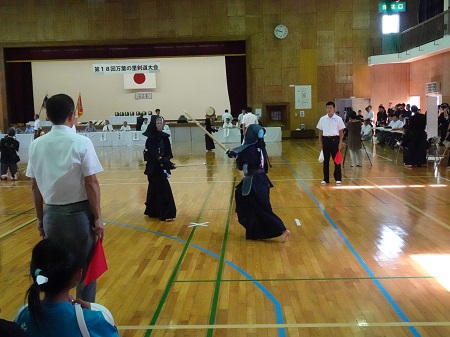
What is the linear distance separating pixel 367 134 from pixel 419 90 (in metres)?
5.93

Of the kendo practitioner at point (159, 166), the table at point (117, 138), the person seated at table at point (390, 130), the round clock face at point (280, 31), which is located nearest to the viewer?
the kendo practitioner at point (159, 166)

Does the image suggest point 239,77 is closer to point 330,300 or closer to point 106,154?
point 106,154

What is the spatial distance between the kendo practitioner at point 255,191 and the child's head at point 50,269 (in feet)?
14.8

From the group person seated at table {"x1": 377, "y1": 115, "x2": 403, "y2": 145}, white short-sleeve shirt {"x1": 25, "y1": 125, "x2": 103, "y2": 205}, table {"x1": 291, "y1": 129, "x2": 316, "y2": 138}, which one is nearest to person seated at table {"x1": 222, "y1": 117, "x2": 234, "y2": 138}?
table {"x1": 291, "y1": 129, "x2": 316, "y2": 138}

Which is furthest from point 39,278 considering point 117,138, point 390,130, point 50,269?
point 117,138

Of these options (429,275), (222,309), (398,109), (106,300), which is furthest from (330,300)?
(398,109)

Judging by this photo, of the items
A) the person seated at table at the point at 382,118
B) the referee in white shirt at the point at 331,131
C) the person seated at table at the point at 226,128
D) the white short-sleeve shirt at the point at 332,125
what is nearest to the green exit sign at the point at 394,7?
the person seated at table at the point at 382,118

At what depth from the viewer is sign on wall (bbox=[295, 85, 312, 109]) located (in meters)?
27.3

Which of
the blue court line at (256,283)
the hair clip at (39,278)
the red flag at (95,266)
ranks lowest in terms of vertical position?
the blue court line at (256,283)

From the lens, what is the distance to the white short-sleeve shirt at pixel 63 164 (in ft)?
11.3

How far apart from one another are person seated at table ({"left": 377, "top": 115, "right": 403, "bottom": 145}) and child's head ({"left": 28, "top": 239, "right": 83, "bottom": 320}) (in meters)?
16.9

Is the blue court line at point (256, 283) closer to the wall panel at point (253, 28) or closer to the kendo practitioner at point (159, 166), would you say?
the kendo practitioner at point (159, 166)

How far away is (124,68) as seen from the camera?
27.9m

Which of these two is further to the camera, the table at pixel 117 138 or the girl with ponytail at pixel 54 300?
the table at pixel 117 138
